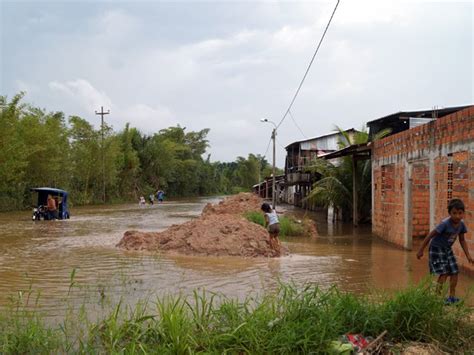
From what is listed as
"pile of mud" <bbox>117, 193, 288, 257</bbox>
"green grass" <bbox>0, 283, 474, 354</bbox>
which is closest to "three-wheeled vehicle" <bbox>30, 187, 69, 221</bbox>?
"pile of mud" <bbox>117, 193, 288, 257</bbox>

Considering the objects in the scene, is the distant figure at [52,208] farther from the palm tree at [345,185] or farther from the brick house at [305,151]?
the brick house at [305,151]

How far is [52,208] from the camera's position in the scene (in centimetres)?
2258

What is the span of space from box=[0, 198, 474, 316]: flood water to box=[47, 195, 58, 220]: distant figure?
746 centimetres

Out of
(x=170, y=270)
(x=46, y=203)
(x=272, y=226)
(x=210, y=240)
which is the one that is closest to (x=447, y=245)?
(x=170, y=270)

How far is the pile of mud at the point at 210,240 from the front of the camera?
11828 mm

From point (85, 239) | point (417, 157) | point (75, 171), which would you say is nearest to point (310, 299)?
point (417, 157)

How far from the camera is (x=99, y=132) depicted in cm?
4375

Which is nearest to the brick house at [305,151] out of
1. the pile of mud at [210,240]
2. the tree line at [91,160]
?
the tree line at [91,160]

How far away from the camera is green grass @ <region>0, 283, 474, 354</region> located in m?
4.29

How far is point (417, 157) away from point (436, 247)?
6292mm

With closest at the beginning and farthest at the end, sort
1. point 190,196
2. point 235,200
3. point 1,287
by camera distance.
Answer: point 1,287
point 235,200
point 190,196

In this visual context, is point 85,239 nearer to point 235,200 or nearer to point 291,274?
point 291,274

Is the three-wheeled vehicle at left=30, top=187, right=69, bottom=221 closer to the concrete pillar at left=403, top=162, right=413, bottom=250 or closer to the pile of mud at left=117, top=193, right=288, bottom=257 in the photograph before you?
the pile of mud at left=117, top=193, right=288, bottom=257

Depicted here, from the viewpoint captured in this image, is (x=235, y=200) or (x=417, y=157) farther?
(x=235, y=200)
